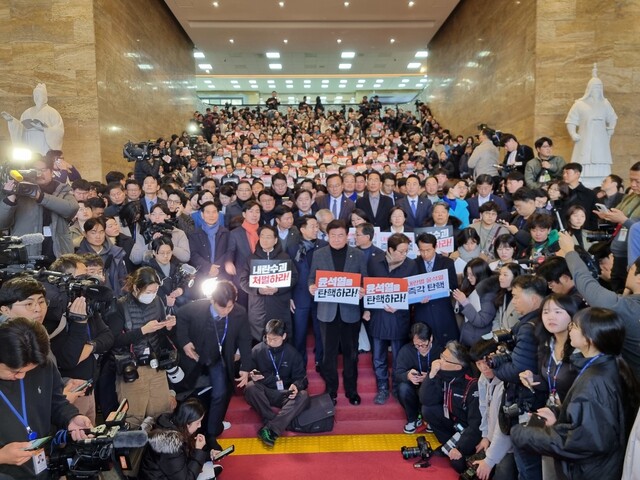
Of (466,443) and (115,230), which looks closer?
(466,443)

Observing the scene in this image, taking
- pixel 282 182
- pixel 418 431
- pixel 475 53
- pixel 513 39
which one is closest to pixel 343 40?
pixel 475 53

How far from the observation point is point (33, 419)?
102 inches

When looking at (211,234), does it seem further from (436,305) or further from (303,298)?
(436,305)

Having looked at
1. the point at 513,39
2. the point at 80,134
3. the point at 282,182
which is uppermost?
the point at 513,39

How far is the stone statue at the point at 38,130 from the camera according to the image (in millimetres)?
9230

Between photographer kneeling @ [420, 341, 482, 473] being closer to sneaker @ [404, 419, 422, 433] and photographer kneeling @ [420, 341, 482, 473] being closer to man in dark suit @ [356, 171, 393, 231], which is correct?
sneaker @ [404, 419, 422, 433]

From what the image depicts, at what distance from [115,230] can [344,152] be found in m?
10.9

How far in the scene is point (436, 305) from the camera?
16.9 ft

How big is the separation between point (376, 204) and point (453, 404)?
10.3ft

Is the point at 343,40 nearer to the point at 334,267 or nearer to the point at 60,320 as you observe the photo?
the point at 334,267

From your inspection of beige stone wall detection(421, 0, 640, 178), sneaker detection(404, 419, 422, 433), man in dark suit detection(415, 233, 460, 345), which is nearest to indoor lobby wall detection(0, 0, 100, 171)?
man in dark suit detection(415, 233, 460, 345)

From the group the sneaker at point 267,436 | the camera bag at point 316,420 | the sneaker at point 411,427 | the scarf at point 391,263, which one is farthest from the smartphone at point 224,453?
the scarf at point 391,263

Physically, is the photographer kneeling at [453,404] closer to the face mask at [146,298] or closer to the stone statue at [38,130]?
the face mask at [146,298]

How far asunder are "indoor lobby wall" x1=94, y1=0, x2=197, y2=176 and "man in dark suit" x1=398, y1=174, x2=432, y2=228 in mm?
7420
